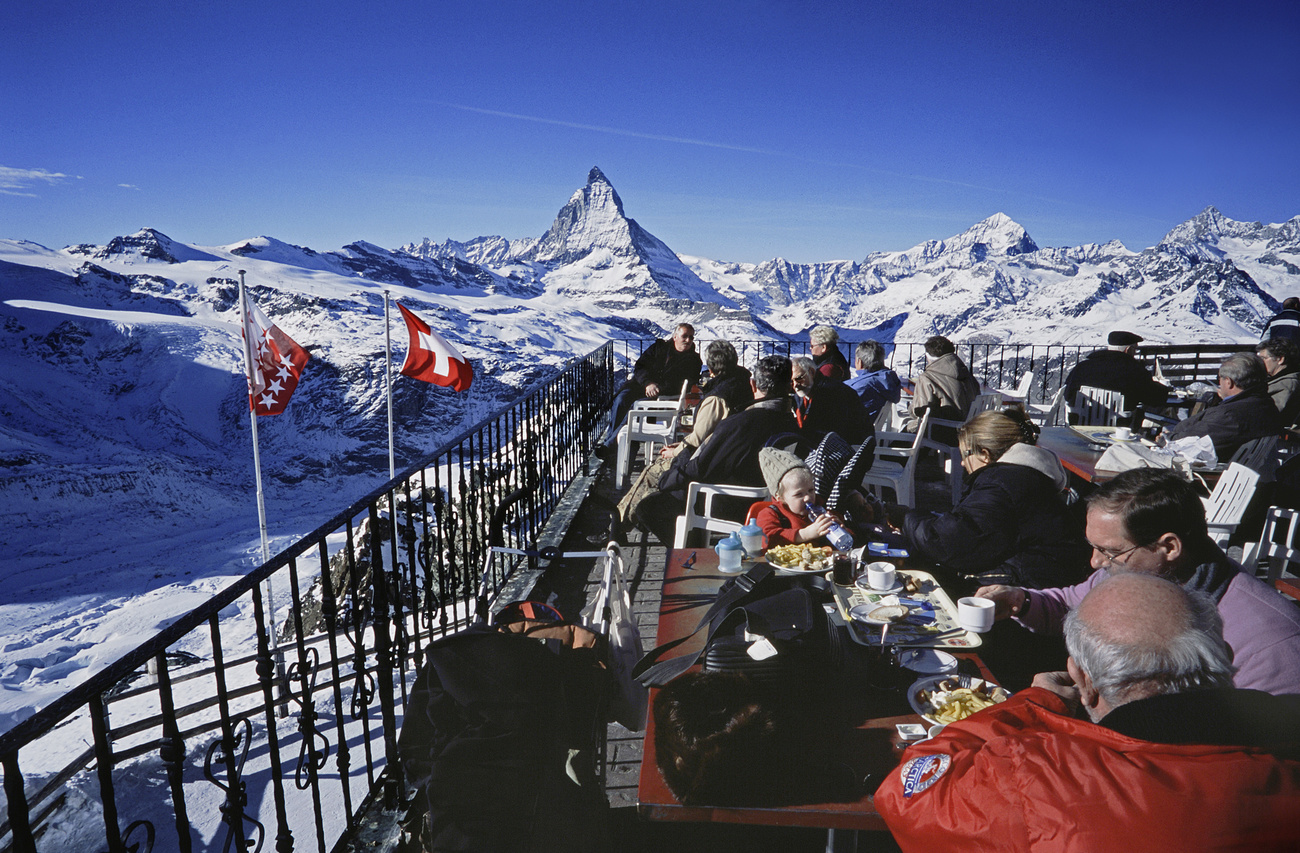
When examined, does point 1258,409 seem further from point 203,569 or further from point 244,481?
point 244,481

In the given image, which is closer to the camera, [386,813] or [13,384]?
[386,813]

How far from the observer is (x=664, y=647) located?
205cm

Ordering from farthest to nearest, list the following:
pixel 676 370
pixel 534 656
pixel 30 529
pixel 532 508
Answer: pixel 30 529
pixel 676 370
pixel 532 508
pixel 534 656

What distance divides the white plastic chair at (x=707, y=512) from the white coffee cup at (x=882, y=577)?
1502mm

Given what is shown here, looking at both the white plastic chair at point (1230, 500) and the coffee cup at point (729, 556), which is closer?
the coffee cup at point (729, 556)

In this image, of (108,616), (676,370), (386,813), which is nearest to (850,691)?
(386,813)

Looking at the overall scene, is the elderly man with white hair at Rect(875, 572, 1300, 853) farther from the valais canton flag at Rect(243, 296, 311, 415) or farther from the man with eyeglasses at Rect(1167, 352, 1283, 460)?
the valais canton flag at Rect(243, 296, 311, 415)

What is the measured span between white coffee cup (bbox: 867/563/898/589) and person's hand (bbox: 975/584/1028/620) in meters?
0.27

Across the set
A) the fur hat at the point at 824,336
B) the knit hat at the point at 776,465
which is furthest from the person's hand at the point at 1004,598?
the fur hat at the point at 824,336

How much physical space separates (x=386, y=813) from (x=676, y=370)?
5633mm

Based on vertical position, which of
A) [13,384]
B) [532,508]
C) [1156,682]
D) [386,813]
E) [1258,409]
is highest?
[1258,409]

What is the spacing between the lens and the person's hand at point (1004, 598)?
224 cm

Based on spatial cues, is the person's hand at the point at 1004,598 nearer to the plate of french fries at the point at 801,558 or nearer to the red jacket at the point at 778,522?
the plate of french fries at the point at 801,558

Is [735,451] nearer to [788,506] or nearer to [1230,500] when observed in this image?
[788,506]
